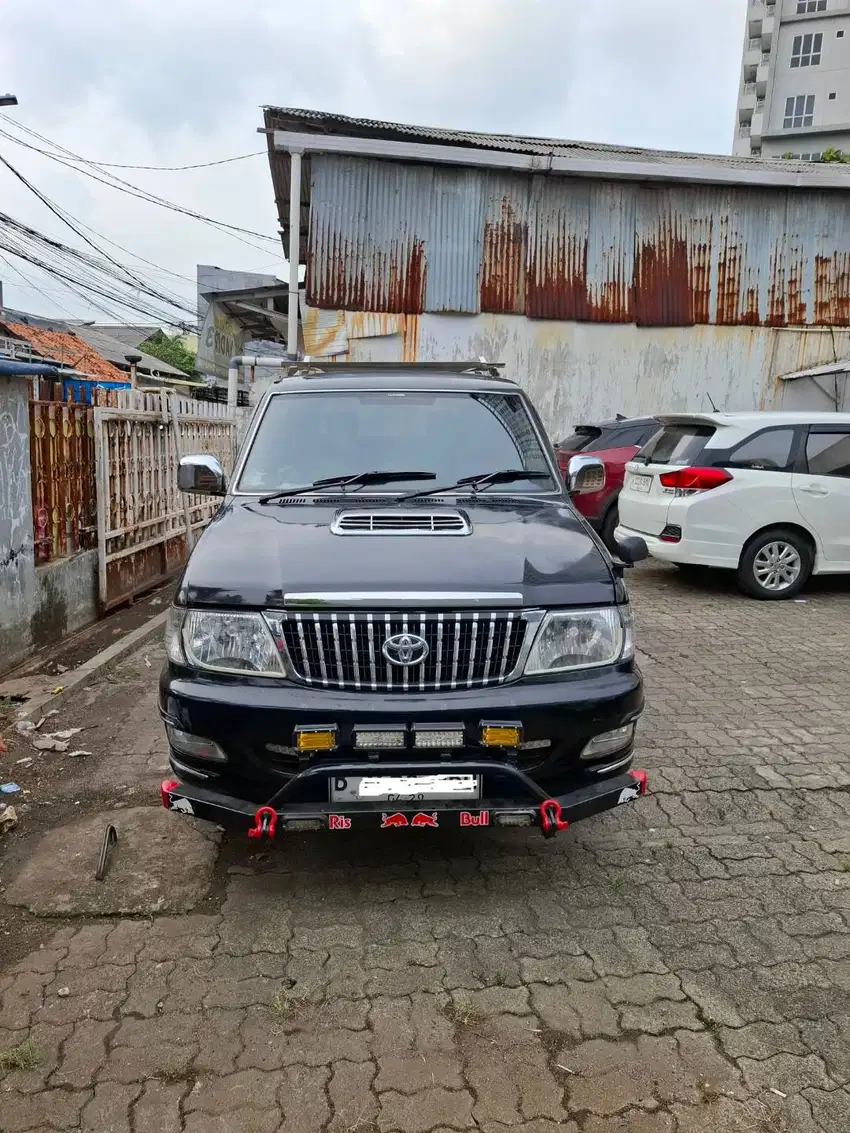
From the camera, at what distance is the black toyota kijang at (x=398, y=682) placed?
2598 mm

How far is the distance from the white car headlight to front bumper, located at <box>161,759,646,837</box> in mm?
397

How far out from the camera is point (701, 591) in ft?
26.8

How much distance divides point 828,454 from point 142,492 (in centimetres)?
649

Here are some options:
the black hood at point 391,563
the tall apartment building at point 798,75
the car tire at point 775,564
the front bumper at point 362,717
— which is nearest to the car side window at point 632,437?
the car tire at point 775,564

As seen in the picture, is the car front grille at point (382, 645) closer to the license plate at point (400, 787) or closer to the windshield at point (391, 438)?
the license plate at point (400, 787)

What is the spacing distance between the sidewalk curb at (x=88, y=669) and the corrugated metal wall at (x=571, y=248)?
25.6 feet

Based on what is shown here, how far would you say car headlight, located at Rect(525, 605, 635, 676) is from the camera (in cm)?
275

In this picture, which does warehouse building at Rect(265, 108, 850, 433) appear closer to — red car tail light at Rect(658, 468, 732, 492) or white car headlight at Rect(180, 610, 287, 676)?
red car tail light at Rect(658, 468, 732, 492)

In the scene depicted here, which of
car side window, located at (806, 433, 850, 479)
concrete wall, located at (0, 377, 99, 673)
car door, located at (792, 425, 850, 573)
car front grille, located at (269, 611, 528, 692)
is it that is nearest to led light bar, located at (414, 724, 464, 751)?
car front grille, located at (269, 611, 528, 692)

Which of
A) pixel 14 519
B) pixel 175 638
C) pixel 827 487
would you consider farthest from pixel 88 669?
pixel 827 487

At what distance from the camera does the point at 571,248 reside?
1305cm

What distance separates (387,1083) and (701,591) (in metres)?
6.77

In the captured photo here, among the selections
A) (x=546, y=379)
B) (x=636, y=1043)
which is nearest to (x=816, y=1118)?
Answer: (x=636, y=1043)

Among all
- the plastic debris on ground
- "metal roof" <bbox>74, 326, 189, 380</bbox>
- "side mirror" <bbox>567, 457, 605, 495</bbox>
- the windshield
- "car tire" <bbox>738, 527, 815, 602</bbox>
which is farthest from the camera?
"metal roof" <bbox>74, 326, 189, 380</bbox>
